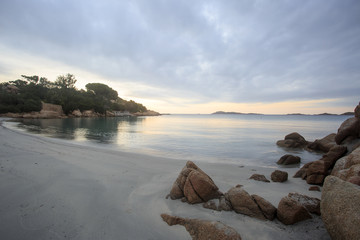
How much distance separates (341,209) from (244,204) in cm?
165

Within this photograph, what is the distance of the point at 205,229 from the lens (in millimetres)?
2832

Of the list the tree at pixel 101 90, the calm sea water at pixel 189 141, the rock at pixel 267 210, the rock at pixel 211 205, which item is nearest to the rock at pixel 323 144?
the calm sea water at pixel 189 141

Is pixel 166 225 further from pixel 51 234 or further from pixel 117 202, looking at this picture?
pixel 51 234

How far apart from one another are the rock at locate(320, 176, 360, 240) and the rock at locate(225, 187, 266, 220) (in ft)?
3.74

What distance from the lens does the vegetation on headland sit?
47.7 meters

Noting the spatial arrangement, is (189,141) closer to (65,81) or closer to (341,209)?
(341,209)

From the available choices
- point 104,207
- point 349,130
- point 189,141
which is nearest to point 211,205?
point 104,207

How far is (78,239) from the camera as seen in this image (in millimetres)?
2869

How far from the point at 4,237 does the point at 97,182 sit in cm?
250

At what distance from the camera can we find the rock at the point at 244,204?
353cm

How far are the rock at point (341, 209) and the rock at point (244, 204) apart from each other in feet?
3.74

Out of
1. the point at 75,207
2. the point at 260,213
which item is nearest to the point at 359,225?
the point at 260,213

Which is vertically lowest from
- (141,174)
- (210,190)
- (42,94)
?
(141,174)

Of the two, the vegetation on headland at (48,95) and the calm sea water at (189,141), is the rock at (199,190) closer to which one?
the calm sea water at (189,141)
